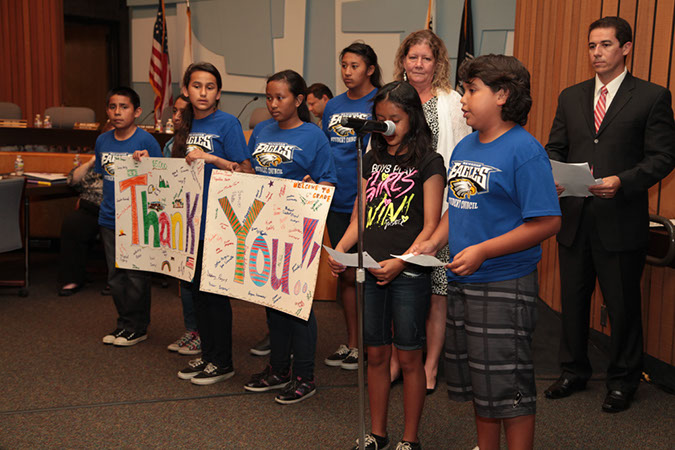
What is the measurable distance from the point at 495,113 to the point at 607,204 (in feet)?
4.08

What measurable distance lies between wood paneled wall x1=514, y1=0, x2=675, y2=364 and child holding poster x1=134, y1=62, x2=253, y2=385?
2.17 m

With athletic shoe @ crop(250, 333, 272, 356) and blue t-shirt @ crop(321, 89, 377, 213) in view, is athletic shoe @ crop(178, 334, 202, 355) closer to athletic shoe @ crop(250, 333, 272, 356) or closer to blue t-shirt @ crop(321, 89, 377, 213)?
athletic shoe @ crop(250, 333, 272, 356)

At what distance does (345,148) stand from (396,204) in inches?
45.3

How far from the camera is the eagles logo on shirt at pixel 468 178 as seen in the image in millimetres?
1766

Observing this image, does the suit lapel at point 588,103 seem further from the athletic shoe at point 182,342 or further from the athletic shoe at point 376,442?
the athletic shoe at point 182,342

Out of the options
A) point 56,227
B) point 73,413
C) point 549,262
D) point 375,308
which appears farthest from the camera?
point 56,227

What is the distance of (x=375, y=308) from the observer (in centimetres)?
218

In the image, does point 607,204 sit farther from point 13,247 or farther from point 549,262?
point 13,247

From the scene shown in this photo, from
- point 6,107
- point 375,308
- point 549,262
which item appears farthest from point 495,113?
point 6,107

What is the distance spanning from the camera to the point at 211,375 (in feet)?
10.0

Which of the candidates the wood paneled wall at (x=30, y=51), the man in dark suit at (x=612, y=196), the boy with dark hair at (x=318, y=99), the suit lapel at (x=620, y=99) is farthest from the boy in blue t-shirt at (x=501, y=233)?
the wood paneled wall at (x=30, y=51)

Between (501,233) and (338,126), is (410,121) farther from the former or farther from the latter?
(338,126)

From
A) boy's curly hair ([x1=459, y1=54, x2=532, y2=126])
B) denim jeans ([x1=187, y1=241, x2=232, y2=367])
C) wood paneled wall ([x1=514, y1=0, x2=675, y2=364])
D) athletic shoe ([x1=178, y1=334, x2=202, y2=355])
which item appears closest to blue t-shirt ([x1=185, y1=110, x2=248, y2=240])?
denim jeans ([x1=187, y1=241, x2=232, y2=367])

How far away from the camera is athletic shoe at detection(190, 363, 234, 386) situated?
3.03m
